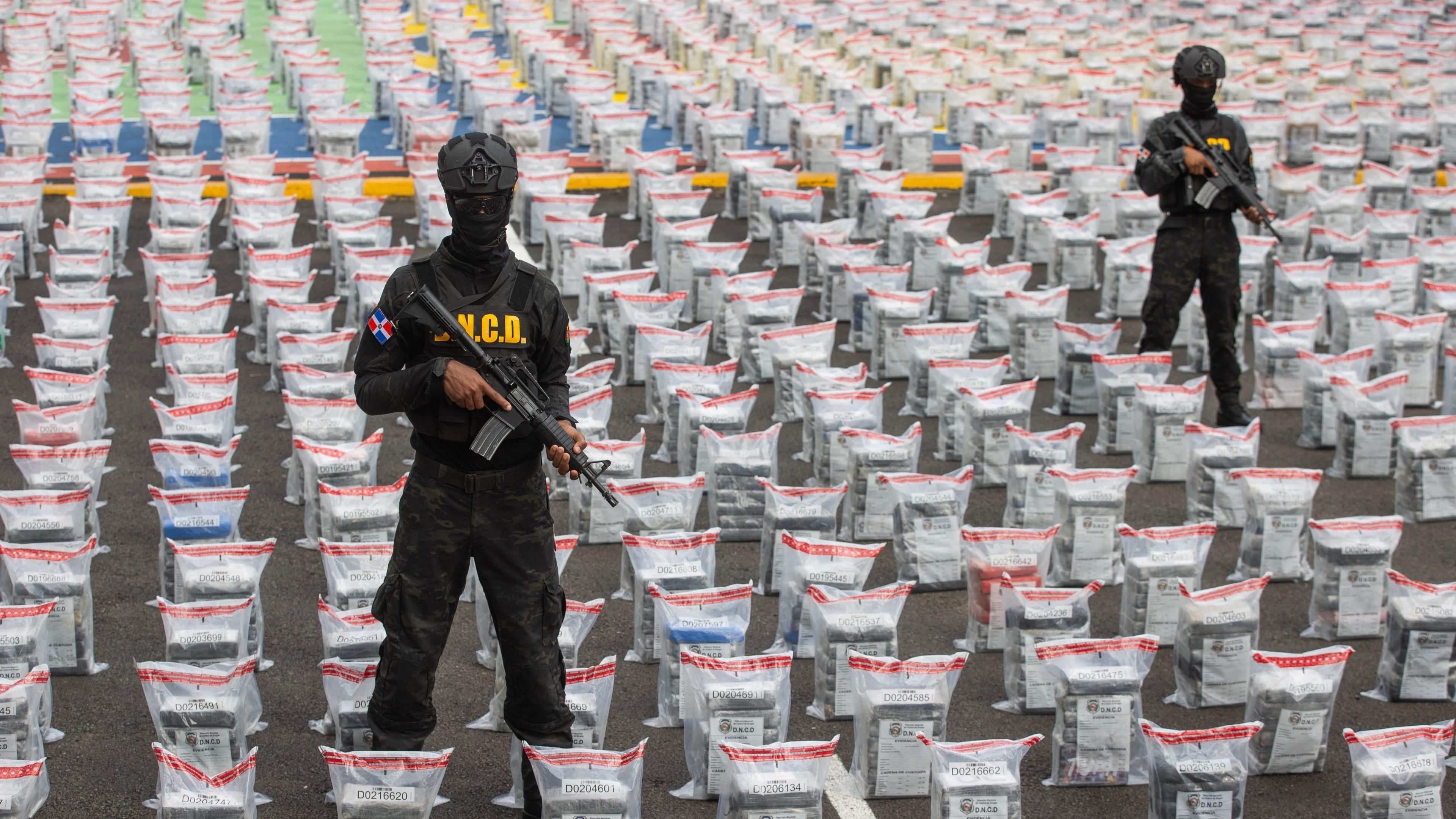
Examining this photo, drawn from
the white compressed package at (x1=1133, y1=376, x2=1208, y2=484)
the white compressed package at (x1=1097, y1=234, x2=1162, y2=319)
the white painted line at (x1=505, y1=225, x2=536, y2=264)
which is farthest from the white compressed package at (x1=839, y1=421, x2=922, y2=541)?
the white painted line at (x1=505, y1=225, x2=536, y2=264)

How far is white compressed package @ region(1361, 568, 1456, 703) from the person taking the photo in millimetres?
6555

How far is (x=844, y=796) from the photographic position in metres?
5.89

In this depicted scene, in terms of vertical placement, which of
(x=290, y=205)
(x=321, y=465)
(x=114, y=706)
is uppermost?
(x=290, y=205)

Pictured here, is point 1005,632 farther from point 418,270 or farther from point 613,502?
point 418,270

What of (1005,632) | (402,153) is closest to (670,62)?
(402,153)

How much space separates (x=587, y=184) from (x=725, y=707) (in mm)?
9801

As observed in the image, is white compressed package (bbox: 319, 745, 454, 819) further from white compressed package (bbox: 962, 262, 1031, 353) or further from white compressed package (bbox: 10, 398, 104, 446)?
white compressed package (bbox: 962, 262, 1031, 353)

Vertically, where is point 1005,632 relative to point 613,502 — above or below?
below

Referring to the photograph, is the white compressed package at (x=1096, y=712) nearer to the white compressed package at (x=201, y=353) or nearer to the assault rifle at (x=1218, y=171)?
the assault rifle at (x=1218, y=171)

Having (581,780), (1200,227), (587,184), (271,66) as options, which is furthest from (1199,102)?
(271,66)

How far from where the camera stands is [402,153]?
16.0m

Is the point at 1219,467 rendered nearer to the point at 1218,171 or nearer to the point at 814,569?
the point at 1218,171

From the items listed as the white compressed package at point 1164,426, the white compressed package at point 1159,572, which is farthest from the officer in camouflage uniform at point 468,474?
the white compressed package at point 1164,426

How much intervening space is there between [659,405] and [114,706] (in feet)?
12.6
